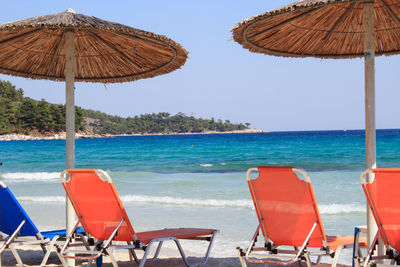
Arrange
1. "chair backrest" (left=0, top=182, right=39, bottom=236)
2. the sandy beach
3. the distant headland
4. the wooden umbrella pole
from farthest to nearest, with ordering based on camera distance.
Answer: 1. the distant headland
2. the sandy beach
3. "chair backrest" (left=0, top=182, right=39, bottom=236)
4. the wooden umbrella pole

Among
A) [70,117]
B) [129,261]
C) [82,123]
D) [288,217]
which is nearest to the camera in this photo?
[288,217]

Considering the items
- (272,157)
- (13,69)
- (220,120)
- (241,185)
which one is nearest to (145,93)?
(220,120)

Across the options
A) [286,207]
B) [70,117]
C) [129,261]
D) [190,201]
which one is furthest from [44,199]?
[286,207]

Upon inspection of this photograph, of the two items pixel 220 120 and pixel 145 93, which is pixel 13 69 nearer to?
pixel 145 93

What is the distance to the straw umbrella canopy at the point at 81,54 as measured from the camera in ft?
12.9

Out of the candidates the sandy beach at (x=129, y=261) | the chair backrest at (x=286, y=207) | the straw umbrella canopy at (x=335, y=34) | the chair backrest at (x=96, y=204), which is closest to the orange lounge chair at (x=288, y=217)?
the chair backrest at (x=286, y=207)

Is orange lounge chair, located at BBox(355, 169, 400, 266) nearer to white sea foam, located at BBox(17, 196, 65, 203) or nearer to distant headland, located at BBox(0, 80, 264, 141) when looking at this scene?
white sea foam, located at BBox(17, 196, 65, 203)

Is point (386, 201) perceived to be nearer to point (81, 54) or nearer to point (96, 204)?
point (96, 204)

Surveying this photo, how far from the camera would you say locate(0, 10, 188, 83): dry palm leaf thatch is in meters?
4.50

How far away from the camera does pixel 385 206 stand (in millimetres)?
2896

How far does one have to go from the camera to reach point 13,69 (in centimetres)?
523

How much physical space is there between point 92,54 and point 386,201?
3.40m

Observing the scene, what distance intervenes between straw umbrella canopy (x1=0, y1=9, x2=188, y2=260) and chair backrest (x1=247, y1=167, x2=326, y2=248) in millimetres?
1463

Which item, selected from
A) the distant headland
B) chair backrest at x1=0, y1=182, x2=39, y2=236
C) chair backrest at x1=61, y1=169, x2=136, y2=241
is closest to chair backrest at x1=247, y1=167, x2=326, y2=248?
chair backrest at x1=61, y1=169, x2=136, y2=241
